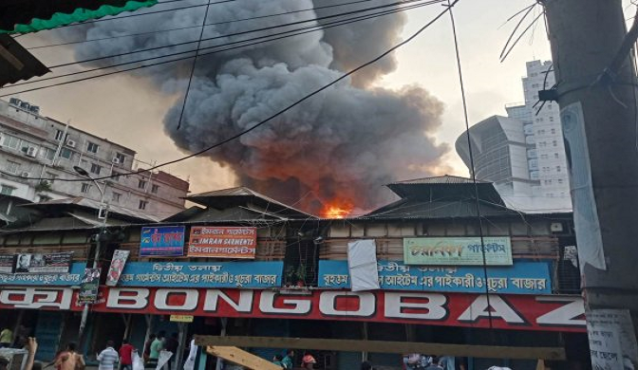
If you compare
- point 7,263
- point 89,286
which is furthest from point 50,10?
point 7,263

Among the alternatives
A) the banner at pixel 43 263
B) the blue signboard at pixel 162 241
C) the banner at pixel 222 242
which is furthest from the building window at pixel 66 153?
the banner at pixel 222 242

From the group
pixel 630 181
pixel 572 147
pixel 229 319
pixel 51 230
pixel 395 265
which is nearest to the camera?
pixel 630 181

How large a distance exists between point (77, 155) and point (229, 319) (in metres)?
40.8

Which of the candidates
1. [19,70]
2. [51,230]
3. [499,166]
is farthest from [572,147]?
[499,166]

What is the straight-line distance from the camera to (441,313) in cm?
1416

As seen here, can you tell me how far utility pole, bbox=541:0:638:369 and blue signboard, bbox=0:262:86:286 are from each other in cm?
2139

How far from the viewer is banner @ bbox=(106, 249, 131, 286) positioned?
61.1ft

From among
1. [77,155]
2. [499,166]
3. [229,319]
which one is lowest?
[229,319]

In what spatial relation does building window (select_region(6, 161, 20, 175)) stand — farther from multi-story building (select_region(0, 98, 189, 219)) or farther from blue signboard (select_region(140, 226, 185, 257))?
blue signboard (select_region(140, 226, 185, 257))

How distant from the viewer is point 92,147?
51281 mm

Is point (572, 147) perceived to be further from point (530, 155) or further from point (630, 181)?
point (530, 155)

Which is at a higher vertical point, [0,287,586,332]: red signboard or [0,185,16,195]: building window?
[0,185,16,195]: building window

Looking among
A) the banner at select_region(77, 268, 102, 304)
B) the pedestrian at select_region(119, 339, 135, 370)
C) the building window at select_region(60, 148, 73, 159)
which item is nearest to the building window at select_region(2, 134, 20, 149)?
the building window at select_region(60, 148, 73, 159)

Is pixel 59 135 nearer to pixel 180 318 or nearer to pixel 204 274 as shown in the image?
pixel 204 274
